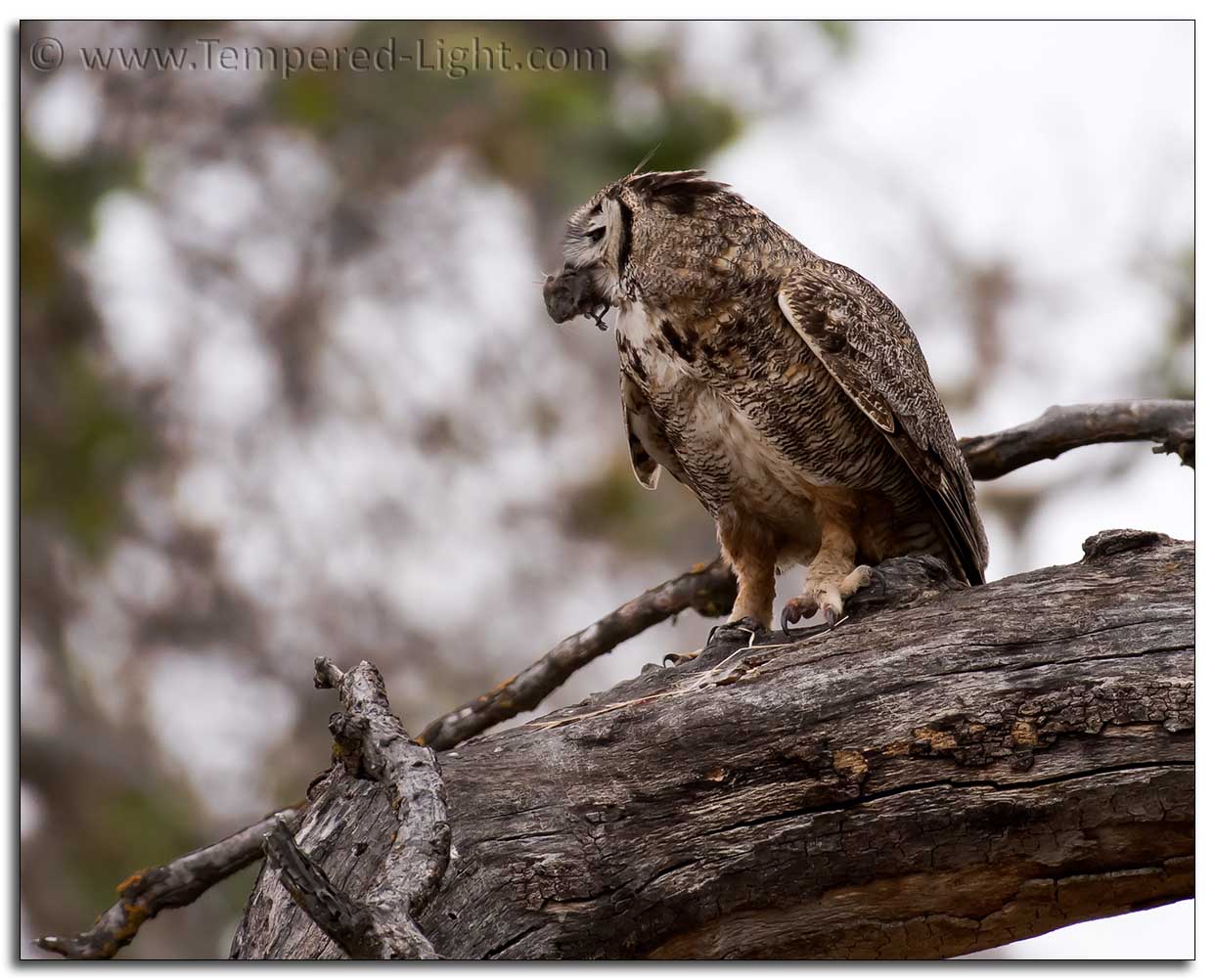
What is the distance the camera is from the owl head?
3.42 m

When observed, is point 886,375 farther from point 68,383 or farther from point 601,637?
point 68,383

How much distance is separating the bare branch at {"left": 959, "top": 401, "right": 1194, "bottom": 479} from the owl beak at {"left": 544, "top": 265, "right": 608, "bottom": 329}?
4.54 ft

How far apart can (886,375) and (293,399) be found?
3500mm

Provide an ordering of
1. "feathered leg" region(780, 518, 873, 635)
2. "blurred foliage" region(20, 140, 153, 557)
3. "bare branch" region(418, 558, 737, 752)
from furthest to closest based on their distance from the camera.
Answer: "blurred foliage" region(20, 140, 153, 557) → "bare branch" region(418, 558, 737, 752) → "feathered leg" region(780, 518, 873, 635)

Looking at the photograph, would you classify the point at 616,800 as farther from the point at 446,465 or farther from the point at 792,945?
the point at 446,465

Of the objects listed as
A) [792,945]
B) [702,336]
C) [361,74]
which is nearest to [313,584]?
[361,74]

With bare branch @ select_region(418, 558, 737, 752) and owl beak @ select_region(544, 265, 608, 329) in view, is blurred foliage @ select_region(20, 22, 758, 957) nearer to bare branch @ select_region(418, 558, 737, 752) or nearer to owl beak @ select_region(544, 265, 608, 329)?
owl beak @ select_region(544, 265, 608, 329)

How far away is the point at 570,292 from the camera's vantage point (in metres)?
3.48

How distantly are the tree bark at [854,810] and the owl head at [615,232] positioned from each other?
1.15m

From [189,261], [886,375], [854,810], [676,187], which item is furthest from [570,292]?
[189,261]

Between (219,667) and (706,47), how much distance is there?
347 cm

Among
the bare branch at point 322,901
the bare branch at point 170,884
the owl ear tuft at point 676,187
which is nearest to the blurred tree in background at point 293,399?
the owl ear tuft at point 676,187

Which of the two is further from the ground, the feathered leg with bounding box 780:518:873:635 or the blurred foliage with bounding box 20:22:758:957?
the blurred foliage with bounding box 20:22:758:957

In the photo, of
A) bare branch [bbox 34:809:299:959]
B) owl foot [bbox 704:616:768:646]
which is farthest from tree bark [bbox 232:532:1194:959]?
owl foot [bbox 704:616:768:646]
